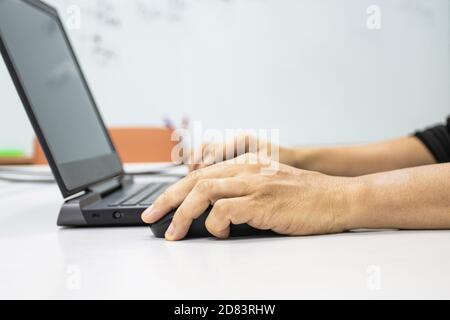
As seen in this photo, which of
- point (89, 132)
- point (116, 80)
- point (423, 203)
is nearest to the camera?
point (423, 203)

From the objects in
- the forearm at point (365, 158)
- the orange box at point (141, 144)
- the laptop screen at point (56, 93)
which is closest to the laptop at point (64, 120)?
the laptop screen at point (56, 93)

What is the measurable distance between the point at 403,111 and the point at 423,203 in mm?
2390

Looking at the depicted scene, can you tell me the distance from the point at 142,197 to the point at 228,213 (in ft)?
0.75

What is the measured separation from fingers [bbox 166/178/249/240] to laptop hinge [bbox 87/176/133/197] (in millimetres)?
229

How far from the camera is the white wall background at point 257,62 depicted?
2.74m

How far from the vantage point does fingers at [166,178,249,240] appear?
0.54 metres

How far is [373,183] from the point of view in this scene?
0.57 m

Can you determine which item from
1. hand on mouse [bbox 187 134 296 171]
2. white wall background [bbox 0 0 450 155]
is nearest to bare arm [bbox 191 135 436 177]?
hand on mouse [bbox 187 134 296 171]

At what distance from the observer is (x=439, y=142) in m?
1.03

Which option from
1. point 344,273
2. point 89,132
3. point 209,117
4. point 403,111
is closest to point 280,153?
point 89,132

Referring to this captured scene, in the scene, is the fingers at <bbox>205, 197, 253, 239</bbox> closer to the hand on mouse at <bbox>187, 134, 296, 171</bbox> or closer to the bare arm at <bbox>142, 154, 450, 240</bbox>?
the bare arm at <bbox>142, 154, 450, 240</bbox>

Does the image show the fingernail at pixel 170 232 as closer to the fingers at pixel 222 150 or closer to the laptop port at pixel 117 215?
the laptop port at pixel 117 215
